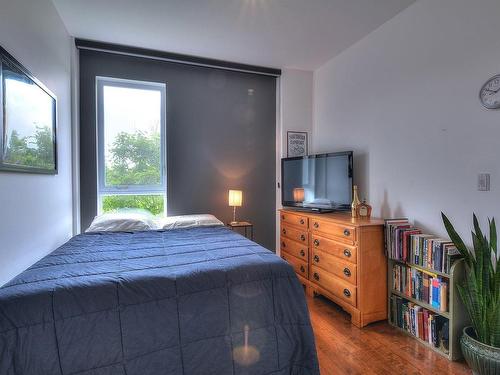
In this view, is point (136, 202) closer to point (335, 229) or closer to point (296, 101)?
point (335, 229)

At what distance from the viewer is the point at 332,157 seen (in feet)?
9.74

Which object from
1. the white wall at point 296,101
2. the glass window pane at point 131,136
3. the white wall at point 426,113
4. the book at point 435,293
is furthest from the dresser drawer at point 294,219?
the glass window pane at point 131,136

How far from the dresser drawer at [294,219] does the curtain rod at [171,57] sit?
186 centimetres

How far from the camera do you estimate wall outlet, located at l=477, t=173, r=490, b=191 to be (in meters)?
1.83

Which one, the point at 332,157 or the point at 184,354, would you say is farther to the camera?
the point at 332,157

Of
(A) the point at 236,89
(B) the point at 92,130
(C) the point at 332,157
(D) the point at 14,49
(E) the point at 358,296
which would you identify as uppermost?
(A) the point at 236,89

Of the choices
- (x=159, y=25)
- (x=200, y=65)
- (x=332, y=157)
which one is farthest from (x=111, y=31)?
(x=332, y=157)

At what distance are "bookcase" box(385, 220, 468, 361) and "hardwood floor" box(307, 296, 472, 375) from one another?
0.25 feet

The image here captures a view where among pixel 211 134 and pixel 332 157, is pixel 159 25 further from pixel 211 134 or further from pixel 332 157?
pixel 332 157

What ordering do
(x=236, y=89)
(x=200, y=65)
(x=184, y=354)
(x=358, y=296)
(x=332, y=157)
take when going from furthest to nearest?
(x=236, y=89)
(x=200, y=65)
(x=332, y=157)
(x=358, y=296)
(x=184, y=354)

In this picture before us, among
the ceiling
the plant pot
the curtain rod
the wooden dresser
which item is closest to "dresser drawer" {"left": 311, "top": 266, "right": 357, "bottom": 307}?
the wooden dresser

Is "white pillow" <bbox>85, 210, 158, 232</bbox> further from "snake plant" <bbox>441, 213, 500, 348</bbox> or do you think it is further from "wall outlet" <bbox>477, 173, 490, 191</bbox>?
"wall outlet" <bbox>477, 173, 490, 191</bbox>

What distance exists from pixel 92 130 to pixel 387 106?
10.2 ft

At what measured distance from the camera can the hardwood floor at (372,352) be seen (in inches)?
69.4
